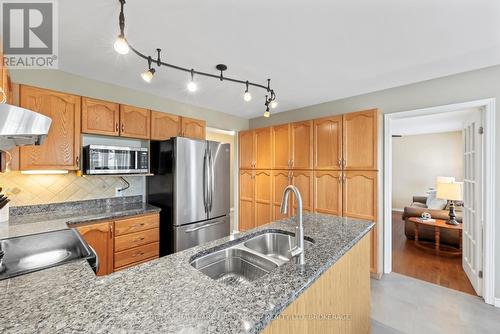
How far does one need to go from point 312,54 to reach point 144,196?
2.75 meters

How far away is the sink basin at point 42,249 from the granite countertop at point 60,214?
62 millimetres

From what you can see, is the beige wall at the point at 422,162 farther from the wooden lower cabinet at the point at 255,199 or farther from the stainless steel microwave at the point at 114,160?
the stainless steel microwave at the point at 114,160

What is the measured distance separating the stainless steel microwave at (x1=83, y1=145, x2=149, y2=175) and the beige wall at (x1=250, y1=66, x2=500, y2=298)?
9.19 ft

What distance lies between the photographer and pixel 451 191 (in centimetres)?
353

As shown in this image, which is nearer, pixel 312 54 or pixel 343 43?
pixel 343 43

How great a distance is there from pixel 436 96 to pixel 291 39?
6.61ft

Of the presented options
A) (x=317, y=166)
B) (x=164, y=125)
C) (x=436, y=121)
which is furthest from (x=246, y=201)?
(x=436, y=121)

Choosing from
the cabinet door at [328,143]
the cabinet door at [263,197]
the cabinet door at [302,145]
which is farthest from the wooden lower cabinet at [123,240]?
the cabinet door at [328,143]

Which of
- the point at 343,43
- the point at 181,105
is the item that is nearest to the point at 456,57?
the point at 343,43

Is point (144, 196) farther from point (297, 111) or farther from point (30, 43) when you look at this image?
point (297, 111)

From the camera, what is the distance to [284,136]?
363 centimetres

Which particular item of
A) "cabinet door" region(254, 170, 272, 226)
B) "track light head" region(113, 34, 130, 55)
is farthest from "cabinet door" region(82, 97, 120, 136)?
"cabinet door" region(254, 170, 272, 226)

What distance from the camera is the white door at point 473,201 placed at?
234 cm

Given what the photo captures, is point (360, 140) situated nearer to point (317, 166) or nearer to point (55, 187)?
point (317, 166)
